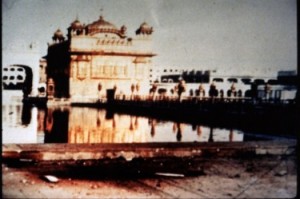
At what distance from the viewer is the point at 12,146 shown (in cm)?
370

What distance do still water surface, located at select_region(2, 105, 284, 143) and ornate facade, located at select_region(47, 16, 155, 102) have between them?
211mm

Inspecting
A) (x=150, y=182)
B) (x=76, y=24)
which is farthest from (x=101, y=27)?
(x=150, y=182)

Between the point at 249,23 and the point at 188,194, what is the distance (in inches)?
89.9

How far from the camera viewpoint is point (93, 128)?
167 inches

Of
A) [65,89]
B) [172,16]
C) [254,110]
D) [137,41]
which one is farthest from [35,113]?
[254,110]

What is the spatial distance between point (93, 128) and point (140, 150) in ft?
1.99

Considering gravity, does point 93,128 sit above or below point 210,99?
below

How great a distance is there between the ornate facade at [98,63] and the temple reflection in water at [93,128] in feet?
0.69

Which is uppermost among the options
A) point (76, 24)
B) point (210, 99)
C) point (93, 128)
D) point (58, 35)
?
point (76, 24)

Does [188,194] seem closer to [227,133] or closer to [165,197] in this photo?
[165,197]

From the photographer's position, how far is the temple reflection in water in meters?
3.99

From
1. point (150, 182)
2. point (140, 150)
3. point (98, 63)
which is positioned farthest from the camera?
point (98, 63)

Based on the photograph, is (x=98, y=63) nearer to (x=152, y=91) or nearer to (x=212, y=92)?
(x=152, y=91)

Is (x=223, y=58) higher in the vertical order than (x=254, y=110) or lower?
higher
